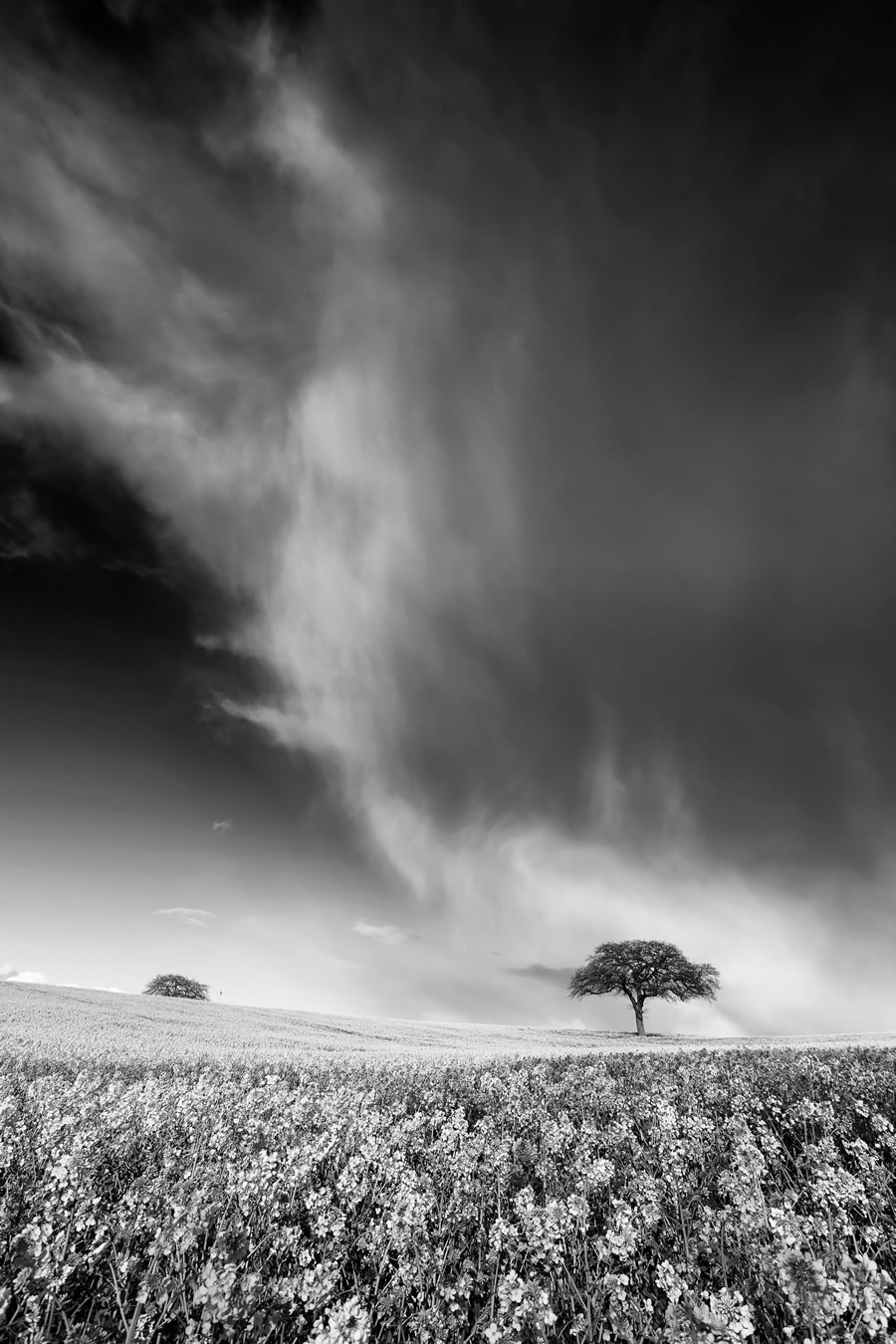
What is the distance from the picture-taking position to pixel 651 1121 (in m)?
9.58

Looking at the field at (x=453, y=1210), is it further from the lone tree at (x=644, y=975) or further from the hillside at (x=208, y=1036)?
the lone tree at (x=644, y=975)

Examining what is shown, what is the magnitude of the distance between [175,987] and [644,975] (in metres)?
96.3

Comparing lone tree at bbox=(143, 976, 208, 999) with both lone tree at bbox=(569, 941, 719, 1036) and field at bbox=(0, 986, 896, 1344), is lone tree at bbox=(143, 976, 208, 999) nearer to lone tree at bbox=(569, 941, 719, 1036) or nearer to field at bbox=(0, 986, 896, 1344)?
lone tree at bbox=(569, 941, 719, 1036)

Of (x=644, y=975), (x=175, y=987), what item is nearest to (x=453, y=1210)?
(x=644, y=975)

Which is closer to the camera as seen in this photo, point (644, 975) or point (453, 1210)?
point (453, 1210)

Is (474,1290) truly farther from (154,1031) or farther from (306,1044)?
(154,1031)

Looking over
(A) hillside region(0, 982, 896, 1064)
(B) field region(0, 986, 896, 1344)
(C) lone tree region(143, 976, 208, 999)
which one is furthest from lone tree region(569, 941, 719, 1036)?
(C) lone tree region(143, 976, 208, 999)

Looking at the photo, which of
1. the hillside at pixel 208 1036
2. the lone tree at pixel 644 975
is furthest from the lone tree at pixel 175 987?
the lone tree at pixel 644 975

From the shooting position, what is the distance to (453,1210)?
6246mm

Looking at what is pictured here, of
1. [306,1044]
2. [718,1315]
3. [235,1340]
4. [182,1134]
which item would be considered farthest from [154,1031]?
[718,1315]

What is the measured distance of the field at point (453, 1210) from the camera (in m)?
→ 3.94

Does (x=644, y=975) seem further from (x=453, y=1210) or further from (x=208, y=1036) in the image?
(x=453, y=1210)

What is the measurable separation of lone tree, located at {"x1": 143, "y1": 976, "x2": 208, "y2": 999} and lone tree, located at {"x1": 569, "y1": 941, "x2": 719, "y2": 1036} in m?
87.5

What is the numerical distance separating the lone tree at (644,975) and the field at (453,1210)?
60.7m
